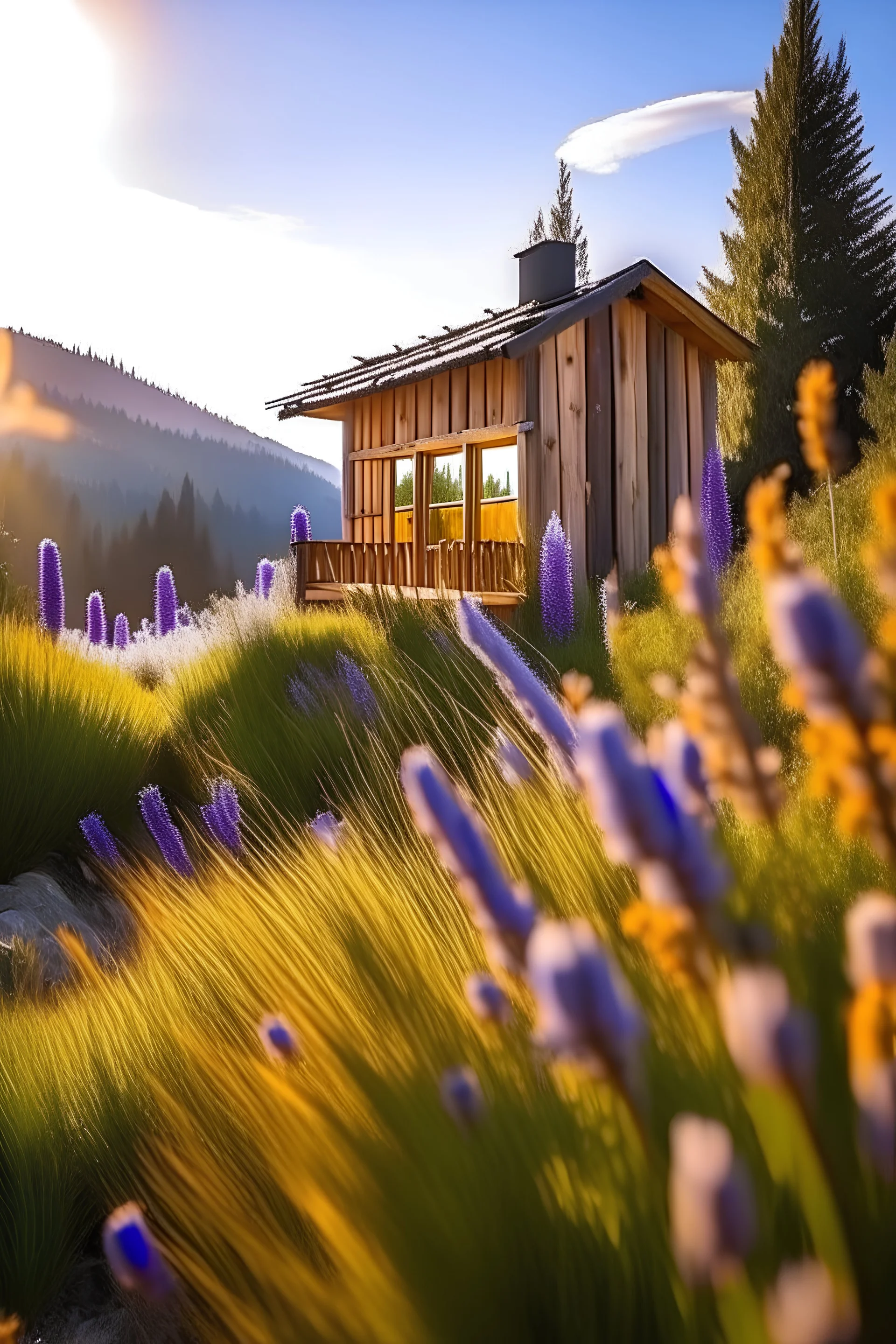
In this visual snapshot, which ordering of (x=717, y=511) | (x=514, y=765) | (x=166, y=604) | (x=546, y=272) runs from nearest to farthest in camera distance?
(x=514, y=765) → (x=717, y=511) → (x=166, y=604) → (x=546, y=272)

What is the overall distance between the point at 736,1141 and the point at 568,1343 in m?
0.26

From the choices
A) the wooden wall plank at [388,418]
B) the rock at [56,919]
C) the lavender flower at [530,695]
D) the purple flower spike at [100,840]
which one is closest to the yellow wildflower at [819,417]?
the lavender flower at [530,695]

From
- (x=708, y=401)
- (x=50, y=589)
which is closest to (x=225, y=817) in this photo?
(x=50, y=589)

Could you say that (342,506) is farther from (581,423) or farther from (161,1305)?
(161,1305)

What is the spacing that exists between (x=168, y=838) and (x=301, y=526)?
831 cm

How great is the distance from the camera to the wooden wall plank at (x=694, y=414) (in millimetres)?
12031

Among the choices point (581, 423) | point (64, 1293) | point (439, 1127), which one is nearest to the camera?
point (439, 1127)

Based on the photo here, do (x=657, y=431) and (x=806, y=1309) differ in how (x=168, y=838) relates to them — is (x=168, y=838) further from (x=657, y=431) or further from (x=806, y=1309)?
(x=657, y=431)

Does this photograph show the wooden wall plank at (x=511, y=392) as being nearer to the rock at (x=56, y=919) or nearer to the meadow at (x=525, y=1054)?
the rock at (x=56, y=919)

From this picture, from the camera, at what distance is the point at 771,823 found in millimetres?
728

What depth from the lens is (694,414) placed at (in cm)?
1219

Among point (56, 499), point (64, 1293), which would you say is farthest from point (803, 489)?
point (56, 499)

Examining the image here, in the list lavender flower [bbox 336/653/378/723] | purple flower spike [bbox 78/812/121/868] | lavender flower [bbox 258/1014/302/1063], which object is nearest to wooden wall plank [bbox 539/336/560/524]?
lavender flower [bbox 336/653/378/723]

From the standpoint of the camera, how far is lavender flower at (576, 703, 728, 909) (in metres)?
0.50
